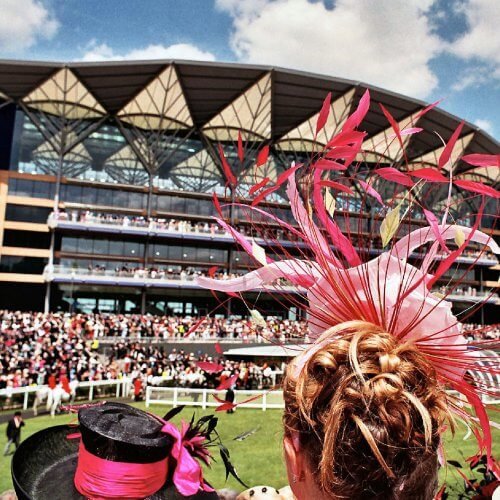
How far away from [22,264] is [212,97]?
20.6 metres

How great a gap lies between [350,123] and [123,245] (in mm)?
43606

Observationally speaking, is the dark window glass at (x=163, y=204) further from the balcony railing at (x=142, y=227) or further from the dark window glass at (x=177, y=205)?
the balcony railing at (x=142, y=227)

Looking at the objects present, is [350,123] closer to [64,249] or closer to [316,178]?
[316,178]

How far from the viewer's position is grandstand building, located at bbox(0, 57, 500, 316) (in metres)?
39.9

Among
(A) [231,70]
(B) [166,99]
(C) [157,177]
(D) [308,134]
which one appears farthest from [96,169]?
(D) [308,134]

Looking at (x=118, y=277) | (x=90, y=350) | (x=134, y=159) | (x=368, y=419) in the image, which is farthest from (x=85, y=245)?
(x=368, y=419)

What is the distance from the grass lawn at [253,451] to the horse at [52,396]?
1.40 ft

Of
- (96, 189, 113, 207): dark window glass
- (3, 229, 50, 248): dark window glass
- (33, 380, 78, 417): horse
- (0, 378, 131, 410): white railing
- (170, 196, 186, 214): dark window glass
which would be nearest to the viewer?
(33, 380, 78, 417): horse

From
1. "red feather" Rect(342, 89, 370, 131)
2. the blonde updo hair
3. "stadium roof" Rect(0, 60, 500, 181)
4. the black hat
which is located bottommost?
the black hat

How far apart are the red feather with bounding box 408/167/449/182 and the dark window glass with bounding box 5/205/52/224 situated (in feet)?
148

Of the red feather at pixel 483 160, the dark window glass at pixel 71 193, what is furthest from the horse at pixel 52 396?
the dark window glass at pixel 71 193

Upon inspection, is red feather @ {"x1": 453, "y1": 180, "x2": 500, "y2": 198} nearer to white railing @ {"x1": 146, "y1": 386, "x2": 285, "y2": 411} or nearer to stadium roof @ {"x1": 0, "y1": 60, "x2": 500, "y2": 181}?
white railing @ {"x1": 146, "y1": 386, "x2": 285, "y2": 411}

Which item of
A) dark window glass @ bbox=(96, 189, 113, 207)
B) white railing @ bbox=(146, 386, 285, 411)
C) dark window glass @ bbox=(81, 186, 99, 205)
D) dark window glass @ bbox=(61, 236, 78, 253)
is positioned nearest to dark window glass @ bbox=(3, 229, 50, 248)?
dark window glass @ bbox=(61, 236, 78, 253)

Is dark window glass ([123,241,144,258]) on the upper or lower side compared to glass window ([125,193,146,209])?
lower
